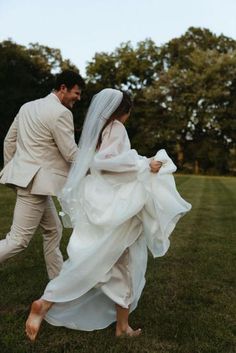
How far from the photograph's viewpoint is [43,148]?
15.4 ft

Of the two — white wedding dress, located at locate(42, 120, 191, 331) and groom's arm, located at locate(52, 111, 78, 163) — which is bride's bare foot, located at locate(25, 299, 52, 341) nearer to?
white wedding dress, located at locate(42, 120, 191, 331)

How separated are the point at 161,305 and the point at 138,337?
994 millimetres

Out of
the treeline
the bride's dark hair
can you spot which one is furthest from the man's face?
the treeline

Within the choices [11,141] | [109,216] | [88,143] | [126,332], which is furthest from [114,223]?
[11,141]

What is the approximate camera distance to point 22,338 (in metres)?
4.17

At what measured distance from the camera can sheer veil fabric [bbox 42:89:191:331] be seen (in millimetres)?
4156

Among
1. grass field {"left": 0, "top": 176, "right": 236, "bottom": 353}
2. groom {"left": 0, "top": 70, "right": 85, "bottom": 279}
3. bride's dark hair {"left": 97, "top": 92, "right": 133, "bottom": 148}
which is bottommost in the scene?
grass field {"left": 0, "top": 176, "right": 236, "bottom": 353}

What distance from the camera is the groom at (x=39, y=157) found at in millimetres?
4602

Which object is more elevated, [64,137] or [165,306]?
[64,137]

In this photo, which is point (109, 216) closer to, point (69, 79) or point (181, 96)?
point (69, 79)

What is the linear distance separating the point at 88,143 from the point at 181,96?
154 feet

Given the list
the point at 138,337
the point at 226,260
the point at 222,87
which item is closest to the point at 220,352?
the point at 138,337

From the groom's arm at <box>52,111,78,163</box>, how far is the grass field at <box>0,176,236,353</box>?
5.23 ft

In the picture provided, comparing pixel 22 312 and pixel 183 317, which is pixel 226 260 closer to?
pixel 183 317
